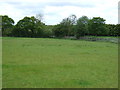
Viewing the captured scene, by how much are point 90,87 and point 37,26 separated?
186 ft

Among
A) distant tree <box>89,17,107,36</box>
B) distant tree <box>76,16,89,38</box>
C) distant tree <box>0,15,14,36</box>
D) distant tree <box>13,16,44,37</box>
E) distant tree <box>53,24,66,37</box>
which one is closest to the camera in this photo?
distant tree <box>89,17,107,36</box>

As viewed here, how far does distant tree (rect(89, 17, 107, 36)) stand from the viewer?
51.7 m

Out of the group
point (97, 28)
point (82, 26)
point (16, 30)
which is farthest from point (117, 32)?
point (16, 30)

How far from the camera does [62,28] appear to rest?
61.1 m

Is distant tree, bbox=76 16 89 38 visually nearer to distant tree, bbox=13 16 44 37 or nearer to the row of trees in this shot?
the row of trees

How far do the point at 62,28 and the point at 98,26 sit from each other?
13.8 meters

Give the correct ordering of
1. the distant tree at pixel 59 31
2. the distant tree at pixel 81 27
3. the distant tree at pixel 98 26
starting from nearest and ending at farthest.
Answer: the distant tree at pixel 98 26, the distant tree at pixel 81 27, the distant tree at pixel 59 31

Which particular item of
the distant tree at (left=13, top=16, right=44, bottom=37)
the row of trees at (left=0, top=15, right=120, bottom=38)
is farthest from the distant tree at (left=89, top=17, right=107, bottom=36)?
the distant tree at (left=13, top=16, right=44, bottom=37)

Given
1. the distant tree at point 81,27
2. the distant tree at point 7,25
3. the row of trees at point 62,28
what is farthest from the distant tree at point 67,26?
the distant tree at point 7,25

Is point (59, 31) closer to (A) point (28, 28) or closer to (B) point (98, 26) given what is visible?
(A) point (28, 28)

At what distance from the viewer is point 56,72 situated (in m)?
7.07

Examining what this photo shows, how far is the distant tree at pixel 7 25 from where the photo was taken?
57.0m

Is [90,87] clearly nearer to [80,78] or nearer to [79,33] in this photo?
[80,78]

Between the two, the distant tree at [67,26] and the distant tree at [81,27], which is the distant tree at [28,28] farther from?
the distant tree at [81,27]
